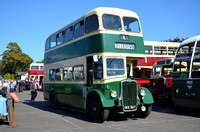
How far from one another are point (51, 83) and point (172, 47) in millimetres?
13540

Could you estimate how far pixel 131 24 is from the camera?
10195 mm

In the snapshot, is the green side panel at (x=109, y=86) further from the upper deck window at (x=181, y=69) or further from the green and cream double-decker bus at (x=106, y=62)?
the upper deck window at (x=181, y=69)

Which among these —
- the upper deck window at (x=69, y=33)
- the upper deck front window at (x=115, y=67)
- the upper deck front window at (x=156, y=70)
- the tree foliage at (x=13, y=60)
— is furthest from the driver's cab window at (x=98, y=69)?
the tree foliage at (x=13, y=60)

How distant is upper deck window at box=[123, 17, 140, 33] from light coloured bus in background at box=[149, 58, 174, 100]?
20.8 ft

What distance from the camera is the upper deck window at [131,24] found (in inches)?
395

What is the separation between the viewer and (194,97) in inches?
421

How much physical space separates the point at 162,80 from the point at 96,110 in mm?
7857

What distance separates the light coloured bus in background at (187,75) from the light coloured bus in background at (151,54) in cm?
983

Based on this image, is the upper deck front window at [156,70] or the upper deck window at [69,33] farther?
the upper deck front window at [156,70]

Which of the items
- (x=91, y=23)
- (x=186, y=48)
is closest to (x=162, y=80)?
(x=186, y=48)

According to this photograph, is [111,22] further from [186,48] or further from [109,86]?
[186,48]

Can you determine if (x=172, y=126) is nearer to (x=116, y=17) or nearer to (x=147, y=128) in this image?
(x=147, y=128)

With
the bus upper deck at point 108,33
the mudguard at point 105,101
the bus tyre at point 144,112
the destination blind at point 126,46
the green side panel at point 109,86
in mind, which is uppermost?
the bus upper deck at point 108,33

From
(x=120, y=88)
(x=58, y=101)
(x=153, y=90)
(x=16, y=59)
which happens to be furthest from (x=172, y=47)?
(x=16, y=59)
